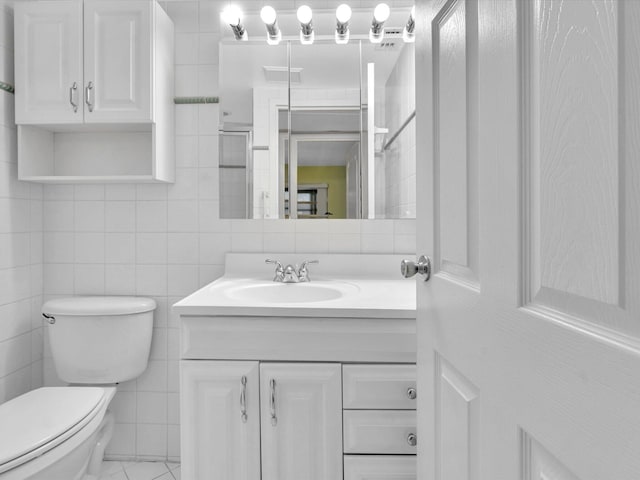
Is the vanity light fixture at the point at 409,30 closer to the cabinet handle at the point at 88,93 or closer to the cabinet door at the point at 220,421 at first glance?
the cabinet handle at the point at 88,93

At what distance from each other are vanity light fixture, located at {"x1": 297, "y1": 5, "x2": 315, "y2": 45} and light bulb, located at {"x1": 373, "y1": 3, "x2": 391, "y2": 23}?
0.88 ft

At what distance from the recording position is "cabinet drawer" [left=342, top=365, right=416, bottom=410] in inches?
48.8

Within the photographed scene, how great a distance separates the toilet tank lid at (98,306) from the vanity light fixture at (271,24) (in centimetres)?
122

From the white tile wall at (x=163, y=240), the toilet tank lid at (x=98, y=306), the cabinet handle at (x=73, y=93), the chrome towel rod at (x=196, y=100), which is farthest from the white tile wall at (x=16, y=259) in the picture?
the chrome towel rod at (x=196, y=100)

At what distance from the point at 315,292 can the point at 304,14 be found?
112cm

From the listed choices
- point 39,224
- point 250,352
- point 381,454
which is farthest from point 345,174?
point 39,224

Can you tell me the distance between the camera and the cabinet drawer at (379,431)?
123cm

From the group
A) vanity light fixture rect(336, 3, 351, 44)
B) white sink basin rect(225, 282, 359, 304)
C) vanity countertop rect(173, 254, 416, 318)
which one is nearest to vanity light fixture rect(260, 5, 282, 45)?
vanity light fixture rect(336, 3, 351, 44)

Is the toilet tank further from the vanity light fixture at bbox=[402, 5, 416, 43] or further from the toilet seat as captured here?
the vanity light fixture at bbox=[402, 5, 416, 43]

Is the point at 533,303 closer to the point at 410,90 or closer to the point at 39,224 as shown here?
the point at 410,90

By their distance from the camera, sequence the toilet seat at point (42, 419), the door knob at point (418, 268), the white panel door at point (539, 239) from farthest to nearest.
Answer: the toilet seat at point (42, 419), the door knob at point (418, 268), the white panel door at point (539, 239)

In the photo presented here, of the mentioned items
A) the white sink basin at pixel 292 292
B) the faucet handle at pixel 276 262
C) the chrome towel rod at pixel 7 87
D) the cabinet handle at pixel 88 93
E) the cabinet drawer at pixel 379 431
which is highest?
the chrome towel rod at pixel 7 87

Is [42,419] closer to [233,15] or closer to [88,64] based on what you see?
[88,64]

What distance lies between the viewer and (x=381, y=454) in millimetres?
1238
